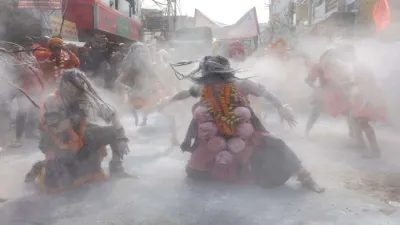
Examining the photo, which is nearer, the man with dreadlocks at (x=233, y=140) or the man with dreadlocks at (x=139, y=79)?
the man with dreadlocks at (x=233, y=140)

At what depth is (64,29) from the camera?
34.9 ft

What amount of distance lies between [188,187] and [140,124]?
14.4ft

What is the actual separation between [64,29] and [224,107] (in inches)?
300

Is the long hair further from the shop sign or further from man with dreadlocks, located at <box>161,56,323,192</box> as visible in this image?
the shop sign

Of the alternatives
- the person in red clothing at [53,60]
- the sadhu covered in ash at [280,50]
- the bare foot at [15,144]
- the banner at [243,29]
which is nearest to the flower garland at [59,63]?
the person in red clothing at [53,60]

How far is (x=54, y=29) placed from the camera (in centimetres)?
980

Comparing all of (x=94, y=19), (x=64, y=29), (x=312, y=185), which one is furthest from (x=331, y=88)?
(x=94, y=19)

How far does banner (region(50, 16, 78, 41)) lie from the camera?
32.1ft

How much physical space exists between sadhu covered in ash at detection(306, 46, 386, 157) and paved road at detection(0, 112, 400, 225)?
62cm

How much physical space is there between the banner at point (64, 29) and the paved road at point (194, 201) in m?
5.17

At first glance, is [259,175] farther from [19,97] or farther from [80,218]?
[19,97]

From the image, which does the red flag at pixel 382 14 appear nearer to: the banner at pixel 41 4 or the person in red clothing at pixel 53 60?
the person in red clothing at pixel 53 60

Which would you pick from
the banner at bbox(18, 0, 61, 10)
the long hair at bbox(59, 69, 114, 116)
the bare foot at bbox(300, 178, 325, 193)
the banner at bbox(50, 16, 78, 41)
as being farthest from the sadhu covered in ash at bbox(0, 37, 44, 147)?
the bare foot at bbox(300, 178, 325, 193)

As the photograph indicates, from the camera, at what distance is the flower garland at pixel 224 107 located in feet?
13.6
